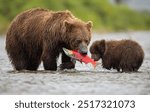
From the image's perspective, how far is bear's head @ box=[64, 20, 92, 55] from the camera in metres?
13.6

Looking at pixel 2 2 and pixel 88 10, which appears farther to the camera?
pixel 88 10

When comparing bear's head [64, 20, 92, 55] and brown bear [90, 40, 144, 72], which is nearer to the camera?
bear's head [64, 20, 92, 55]

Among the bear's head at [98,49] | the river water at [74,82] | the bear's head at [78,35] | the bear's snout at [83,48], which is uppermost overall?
the bear's head at [78,35]

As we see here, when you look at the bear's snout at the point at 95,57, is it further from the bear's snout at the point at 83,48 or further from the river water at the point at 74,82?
the bear's snout at the point at 83,48

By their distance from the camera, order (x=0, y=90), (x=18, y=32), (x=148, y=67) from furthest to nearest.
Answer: (x=148, y=67), (x=18, y=32), (x=0, y=90)

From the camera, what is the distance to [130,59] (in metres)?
14.2

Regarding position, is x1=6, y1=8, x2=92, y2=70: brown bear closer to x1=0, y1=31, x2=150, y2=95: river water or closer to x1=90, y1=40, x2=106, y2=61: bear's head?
x1=0, y1=31, x2=150, y2=95: river water

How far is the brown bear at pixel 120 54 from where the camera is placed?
14.3 m

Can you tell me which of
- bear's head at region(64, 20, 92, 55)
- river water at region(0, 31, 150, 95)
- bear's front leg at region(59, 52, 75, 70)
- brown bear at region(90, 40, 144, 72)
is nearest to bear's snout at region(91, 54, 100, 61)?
brown bear at region(90, 40, 144, 72)

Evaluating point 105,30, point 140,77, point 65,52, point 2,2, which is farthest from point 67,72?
point 105,30

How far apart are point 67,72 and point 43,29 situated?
3.16 feet

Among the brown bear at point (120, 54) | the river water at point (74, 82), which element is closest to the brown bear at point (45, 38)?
the river water at point (74, 82)

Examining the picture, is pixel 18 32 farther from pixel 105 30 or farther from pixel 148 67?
pixel 105 30

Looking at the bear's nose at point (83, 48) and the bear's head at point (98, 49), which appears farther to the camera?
the bear's head at point (98, 49)
